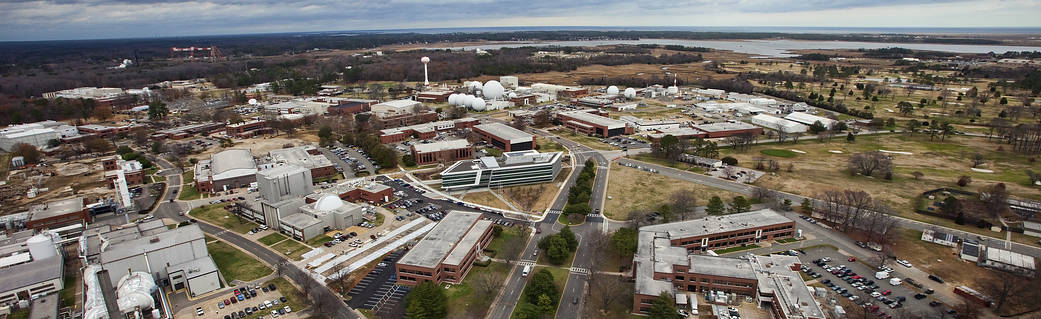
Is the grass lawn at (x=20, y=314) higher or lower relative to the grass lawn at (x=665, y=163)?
lower

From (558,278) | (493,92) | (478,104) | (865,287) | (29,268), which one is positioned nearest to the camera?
(865,287)

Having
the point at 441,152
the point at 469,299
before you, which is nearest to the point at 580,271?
the point at 469,299

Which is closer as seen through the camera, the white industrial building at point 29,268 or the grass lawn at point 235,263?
the white industrial building at point 29,268

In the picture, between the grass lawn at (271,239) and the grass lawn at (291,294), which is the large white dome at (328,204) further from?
the grass lawn at (291,294)

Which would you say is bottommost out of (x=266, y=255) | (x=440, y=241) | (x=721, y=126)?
(x=266, y=255)

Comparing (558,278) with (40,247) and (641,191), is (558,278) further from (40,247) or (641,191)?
(40,247)

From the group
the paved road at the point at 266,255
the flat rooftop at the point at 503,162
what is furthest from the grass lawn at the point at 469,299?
the flat rooftop at the point at 503,162

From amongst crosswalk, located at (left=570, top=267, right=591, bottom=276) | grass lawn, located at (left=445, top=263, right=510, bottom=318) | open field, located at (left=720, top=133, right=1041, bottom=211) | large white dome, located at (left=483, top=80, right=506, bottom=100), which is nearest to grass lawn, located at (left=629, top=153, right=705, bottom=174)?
open field, located at (left=720, top=133, right=1041, bottom=211)
